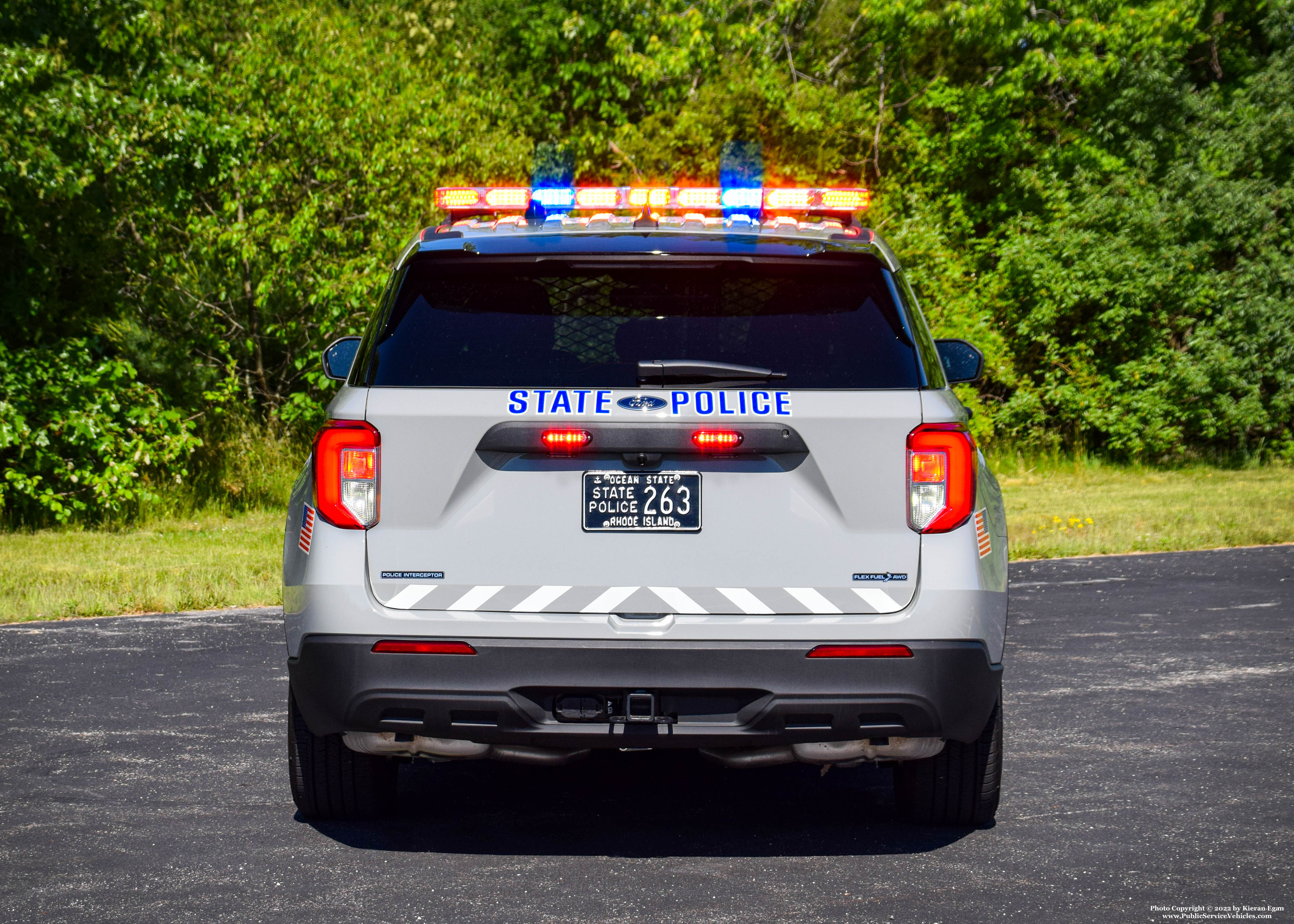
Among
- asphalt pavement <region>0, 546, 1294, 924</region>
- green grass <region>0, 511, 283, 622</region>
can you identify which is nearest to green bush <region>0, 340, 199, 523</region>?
green grass <region>0, 511, 283, 622</region>

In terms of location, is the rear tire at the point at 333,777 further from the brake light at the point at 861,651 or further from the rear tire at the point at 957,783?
the rear tire at the point at 957,783

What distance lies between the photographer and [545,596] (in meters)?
4.09

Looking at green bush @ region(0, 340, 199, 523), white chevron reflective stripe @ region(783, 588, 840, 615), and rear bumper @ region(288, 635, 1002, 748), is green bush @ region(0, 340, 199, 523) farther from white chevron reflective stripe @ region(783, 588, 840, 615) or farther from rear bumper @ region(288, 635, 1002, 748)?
white chevron reflective stripe @ region(783, 588, 840, 615)

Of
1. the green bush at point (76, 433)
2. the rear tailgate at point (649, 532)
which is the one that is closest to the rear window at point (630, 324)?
the rear tailgate at point (649, 532)

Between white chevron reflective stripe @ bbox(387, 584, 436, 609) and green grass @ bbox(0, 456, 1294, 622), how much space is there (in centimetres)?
627

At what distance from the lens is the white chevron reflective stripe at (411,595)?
13.5 feet

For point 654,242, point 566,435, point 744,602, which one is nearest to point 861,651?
point 744,602

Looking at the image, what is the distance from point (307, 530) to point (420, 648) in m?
0.49

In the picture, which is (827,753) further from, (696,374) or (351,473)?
(351,473)

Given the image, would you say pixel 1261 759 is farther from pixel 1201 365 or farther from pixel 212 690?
pixel 1201 365

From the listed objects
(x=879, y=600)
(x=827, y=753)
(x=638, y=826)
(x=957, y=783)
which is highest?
(x=879, y=600)

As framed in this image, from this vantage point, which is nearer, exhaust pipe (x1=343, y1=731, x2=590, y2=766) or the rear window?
the rear window

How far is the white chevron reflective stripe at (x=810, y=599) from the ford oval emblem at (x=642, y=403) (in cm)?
60

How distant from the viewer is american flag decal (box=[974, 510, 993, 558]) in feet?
13.8
